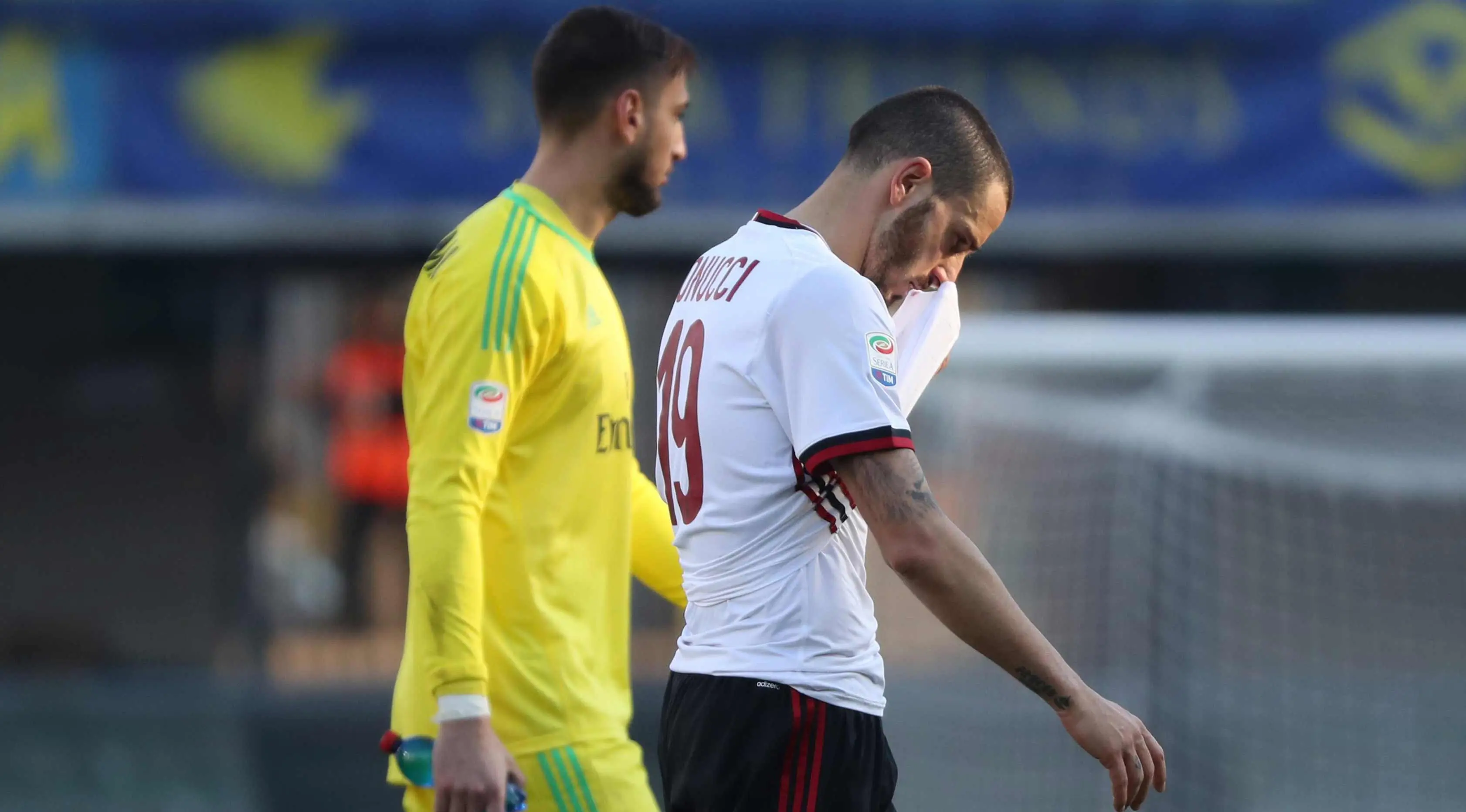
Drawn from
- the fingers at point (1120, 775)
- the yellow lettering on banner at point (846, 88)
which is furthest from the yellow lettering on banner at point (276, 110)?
the fingers at point (1120, 775)

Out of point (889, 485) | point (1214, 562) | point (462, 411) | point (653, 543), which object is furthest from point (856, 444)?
point (1214, 562)

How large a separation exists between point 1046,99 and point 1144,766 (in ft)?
17.3

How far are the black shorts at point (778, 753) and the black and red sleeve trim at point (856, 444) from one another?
0.37 m

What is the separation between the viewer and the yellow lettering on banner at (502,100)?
22.9 ft

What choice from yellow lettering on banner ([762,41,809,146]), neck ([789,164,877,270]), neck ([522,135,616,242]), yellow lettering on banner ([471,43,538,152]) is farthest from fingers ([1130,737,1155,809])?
yellow lettering on banner ([471,43,538,152])

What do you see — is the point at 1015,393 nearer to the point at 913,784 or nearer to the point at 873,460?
the point at 913,784

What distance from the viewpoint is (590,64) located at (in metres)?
2.99

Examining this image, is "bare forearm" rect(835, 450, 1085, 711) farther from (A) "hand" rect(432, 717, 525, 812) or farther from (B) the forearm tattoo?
(A) "hand" rect(432, 717, 525, 812)

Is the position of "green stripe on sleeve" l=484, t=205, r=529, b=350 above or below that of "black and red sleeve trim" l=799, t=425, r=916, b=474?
above

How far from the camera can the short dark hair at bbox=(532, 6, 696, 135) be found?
2.99 metres

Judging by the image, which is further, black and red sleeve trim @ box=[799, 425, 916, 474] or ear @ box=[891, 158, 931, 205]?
ear @ box=[891, 158, 931, 205]

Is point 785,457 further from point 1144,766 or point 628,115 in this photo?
point 628,115

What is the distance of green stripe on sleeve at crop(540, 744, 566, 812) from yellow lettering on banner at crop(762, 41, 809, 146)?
15.6ft

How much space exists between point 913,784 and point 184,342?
494 cm
